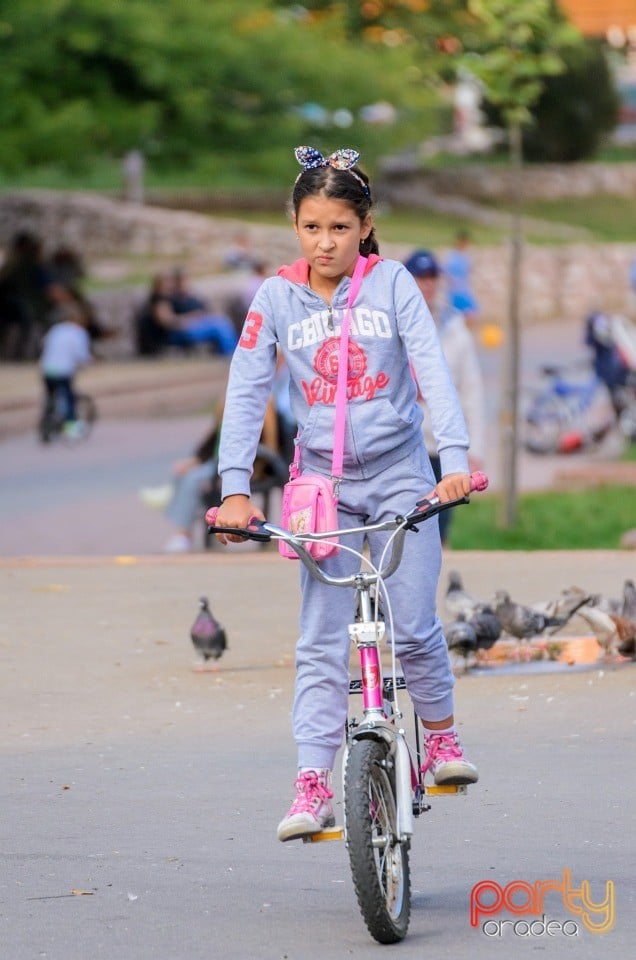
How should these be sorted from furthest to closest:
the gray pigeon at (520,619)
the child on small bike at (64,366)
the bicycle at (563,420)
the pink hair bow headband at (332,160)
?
the child on small bike at (64,366) → the bicycle at (563,420) → the gray pigeon at (520,619) → the pink hair bow headband at (332,160)

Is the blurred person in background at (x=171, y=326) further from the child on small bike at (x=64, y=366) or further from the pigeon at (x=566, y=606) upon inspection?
the pigeon at (x=566, y=606)

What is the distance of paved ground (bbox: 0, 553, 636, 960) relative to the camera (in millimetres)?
4750

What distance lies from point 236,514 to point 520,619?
11.0 feet

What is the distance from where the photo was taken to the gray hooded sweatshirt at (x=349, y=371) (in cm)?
506

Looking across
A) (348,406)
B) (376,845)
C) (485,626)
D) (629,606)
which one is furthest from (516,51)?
(376,845)

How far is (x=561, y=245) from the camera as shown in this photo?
3925 centimetres

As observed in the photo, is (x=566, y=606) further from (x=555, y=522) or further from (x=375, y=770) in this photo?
(x=555, y=522)

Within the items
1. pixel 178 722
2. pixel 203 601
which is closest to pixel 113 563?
pixel 203 601

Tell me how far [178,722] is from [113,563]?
4.09 metres

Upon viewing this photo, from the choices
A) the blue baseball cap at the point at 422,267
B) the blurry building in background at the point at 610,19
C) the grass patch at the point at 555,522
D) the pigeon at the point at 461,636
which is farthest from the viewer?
the blurry building in background at the point at 610,19

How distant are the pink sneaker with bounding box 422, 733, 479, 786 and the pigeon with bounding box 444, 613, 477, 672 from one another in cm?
259

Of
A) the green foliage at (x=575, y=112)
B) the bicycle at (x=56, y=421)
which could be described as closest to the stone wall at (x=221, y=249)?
the green foliage at (x=575, y=112)

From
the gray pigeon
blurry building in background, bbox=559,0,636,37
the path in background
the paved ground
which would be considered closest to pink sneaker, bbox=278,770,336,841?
the paved ground

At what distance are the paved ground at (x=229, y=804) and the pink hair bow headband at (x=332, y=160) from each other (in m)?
1.78
